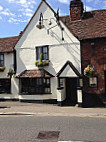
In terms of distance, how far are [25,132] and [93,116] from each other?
4.22 meters

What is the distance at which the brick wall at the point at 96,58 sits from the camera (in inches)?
441

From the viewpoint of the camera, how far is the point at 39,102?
41.2 ft

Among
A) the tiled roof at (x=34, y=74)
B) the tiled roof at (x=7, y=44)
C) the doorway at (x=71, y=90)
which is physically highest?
the tiled roof at (x=7, y=44)

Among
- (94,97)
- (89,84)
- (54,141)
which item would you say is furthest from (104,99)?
(54,141)

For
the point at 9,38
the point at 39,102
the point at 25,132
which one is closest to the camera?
the point at 25,132

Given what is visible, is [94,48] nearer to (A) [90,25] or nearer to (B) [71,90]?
(A) [90,25]

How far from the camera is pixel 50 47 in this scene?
1273 cm

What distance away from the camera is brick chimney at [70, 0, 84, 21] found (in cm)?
1381

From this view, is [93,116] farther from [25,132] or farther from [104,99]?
[25,132]

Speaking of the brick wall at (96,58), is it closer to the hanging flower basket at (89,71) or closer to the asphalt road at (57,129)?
the hanging flower basket at (89,71)

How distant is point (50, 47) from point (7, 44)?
5.32 m

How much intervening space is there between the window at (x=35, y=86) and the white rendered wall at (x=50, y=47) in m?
0.53

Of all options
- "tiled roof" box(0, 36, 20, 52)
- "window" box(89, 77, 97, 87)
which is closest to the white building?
"tiled roof" box(0, 36, 20, 52)

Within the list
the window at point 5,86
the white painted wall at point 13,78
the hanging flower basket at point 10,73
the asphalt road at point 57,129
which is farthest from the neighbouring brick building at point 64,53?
the asphalt road at point 57,129
